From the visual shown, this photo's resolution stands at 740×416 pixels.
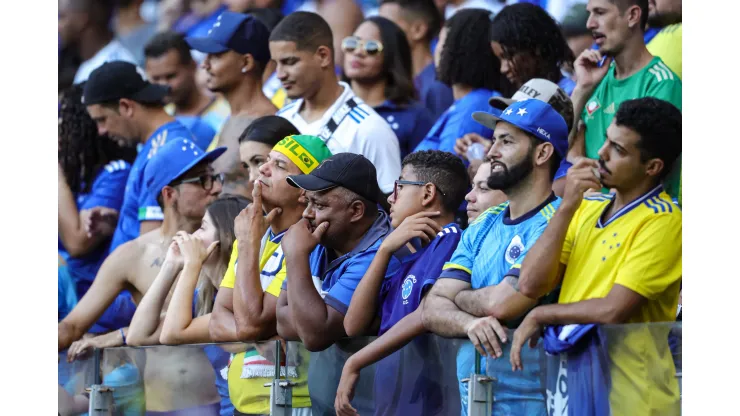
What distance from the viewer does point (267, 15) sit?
6.98 metres

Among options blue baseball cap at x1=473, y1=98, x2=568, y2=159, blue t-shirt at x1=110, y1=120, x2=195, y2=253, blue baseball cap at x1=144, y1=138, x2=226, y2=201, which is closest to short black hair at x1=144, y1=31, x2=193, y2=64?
blue t-shirt at x1=110, y1=120, x2=195, y2=253

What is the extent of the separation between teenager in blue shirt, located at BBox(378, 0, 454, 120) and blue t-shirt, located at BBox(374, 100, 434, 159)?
0.36ft

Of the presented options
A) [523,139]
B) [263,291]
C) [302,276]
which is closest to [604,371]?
[523,139]

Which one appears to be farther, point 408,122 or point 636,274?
point 408,122

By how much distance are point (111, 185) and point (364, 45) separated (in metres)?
2.12

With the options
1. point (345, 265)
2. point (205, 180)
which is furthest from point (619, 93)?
point (205, 180)

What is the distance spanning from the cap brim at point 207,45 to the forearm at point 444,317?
2.93m

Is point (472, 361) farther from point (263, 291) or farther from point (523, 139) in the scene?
point (263, 291)

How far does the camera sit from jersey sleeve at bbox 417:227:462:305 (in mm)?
4281

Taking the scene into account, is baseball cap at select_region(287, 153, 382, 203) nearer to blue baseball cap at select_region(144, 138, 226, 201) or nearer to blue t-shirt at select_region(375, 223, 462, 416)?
blue t-shirt at select_region(375, 223, 462, 416)

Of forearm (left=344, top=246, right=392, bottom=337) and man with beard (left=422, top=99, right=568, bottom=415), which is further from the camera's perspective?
forearm (left=344, top=246, right=392, bottom=337)

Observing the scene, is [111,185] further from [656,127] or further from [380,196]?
[656,127]

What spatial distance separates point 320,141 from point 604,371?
6.78 ft

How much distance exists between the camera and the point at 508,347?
146 inches
